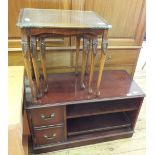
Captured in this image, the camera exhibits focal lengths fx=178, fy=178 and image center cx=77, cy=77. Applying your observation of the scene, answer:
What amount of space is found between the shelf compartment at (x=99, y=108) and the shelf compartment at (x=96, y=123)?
180mm

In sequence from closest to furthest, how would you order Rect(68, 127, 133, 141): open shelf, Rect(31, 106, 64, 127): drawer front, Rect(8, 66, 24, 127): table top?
Rect(8, 66, 24, 127): table top
Rect(31, 106, 64, 127): drawer front
Rect(68, 127, 133, 141): open shelf

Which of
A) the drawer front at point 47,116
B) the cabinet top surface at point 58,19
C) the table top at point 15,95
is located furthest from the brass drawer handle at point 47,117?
the cabinet top surface at point 58,19

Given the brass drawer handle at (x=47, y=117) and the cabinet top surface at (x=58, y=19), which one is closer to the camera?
the cabinet top surface at (x=58, y=19)

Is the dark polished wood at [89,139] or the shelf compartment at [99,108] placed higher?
the shelf compartment at [99,108]

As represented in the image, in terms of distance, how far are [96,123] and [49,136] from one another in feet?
1.31

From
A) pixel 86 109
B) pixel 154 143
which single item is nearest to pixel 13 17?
pixel 86 109

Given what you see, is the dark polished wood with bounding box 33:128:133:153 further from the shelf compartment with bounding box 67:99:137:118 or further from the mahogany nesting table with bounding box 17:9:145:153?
the shelf compartment with bounding box 67:99:137:118

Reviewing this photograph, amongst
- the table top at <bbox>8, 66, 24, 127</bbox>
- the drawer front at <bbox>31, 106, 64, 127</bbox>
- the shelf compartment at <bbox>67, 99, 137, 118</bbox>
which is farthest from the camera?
the shelf compartment at <bbox>67, 99, 137, 118</bbox>

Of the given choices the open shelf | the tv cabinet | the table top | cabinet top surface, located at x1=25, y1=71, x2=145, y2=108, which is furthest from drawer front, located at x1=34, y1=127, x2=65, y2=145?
the table top

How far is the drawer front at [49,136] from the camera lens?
127 cm

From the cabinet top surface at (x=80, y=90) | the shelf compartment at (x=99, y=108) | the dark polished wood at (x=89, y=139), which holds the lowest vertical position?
the dark polished wood at (x=89, y=139)

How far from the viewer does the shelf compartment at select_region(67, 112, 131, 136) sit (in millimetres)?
1406

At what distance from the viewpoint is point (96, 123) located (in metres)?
1.47

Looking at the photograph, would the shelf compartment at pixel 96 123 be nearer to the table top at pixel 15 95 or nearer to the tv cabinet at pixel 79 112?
the tv cabinet at pixel 79 112
